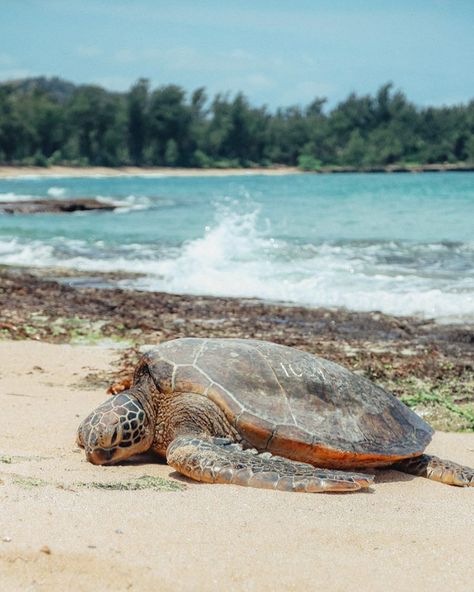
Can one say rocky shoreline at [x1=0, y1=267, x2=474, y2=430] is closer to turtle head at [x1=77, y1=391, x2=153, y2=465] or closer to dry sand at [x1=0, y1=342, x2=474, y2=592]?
turtle head at [x1=77, y1=391, x2=153, y2=465]

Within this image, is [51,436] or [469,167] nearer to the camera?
[51,436]

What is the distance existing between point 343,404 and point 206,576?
2313 millimetres

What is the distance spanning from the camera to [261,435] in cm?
502

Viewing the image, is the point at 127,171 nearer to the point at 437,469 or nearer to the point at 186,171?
the point at 186,171

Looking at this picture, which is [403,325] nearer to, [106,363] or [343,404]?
[106,363]

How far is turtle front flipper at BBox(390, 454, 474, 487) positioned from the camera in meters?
A: 5.34

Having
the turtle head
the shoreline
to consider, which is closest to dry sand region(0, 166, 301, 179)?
the shoreline

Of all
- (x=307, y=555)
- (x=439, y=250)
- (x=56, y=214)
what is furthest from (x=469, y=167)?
(x=307, y=555)

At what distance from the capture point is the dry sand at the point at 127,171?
8774 cm

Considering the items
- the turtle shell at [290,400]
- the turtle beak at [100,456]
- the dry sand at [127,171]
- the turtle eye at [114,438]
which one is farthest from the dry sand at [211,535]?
the dry sand at [127,171]

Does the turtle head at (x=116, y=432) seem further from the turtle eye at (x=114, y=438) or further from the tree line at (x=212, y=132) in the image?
the tree line at (x=212, y=132)

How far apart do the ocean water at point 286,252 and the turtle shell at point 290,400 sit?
652 centimetres

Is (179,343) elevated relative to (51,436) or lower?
elevated

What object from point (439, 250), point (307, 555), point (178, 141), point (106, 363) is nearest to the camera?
point (307, 555)
